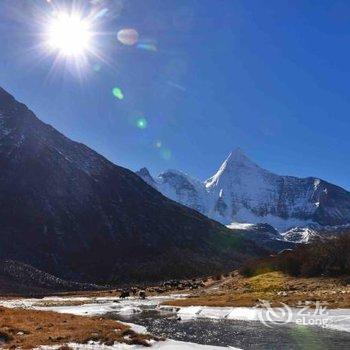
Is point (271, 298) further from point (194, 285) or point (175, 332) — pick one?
point (194, 285)

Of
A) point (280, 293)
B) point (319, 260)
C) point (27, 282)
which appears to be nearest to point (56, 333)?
point (280, 293)

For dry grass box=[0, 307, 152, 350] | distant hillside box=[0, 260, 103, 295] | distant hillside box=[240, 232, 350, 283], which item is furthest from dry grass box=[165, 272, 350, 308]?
distant hillside box=[0, 260, 103, 295]

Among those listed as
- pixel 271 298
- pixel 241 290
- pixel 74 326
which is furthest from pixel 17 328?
pixel 241 290

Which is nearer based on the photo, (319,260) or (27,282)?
(319,260)

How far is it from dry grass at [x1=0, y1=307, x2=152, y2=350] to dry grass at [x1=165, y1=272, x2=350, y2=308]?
101 ft

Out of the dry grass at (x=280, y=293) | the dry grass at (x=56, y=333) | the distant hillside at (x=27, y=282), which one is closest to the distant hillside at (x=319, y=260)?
the dry grass at (x=280, y=293)

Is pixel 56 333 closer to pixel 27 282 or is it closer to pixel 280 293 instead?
pixel 280 293

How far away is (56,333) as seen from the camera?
45875 millimetres

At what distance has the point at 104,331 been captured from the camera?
48188 mm

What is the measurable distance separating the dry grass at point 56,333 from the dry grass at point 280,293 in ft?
101

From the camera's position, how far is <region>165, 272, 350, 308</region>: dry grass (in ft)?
247

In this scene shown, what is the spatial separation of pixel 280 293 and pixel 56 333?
53.3 metres

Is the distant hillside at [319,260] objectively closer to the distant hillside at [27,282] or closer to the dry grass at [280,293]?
the dry grass at [280,293]

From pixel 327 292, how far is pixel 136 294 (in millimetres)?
65344
